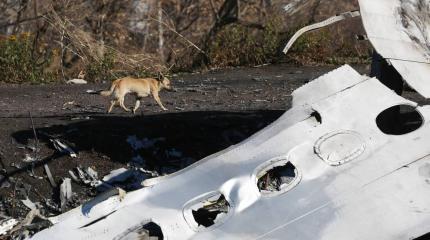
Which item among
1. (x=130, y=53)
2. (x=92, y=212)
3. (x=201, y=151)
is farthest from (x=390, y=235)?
(x=130, y=53)

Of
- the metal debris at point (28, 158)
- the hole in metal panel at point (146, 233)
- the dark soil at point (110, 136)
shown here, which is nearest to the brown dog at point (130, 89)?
the dark soil at point (110, 136)

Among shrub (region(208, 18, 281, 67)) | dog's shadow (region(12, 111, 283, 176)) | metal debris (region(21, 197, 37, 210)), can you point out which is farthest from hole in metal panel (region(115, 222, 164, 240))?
shrub (region(208, 18, 281, 67))

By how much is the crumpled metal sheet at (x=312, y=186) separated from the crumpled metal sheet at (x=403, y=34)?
0.79 feet

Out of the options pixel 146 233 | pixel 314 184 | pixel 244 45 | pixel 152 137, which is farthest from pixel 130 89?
pixel 244 45

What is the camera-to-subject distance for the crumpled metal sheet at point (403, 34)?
4.90 metres

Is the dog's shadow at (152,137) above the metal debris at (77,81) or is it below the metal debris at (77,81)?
below

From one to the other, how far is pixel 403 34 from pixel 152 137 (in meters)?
3.14

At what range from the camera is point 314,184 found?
433cm

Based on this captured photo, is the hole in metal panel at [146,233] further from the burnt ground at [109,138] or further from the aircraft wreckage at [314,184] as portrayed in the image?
the burnt ground at [109,138]

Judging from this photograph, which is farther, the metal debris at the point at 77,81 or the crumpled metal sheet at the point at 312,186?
the metal debris at the point at 77,81

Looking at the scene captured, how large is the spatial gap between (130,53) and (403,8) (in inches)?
485

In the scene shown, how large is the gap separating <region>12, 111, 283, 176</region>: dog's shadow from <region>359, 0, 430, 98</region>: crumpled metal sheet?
2662 mm

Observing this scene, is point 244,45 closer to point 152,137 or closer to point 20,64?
point 20,64

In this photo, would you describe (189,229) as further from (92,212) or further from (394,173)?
(394,173)
